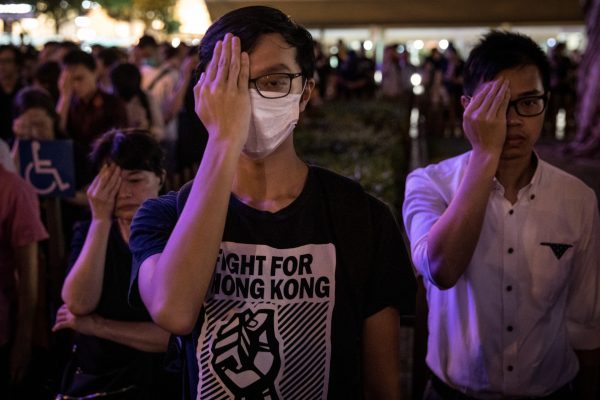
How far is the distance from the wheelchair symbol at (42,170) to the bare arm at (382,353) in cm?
338

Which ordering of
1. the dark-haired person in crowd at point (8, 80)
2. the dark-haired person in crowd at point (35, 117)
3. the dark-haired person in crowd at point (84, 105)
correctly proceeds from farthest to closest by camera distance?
the dark-haired person in crowd at point (8, 80) < the dark-haired person in crowd at point (84, 105) < the dark-haired person in crowd at point (35, 117)

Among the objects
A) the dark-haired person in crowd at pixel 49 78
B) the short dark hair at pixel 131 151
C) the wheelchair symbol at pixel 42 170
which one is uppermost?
the dark-haired person in crowd at pixel 49 78

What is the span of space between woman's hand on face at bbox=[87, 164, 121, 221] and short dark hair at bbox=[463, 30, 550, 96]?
145 centimetres

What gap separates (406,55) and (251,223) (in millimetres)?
21929

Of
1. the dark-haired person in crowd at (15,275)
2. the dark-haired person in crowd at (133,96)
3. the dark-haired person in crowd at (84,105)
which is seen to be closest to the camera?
the dark-haired person in crowd at (15,275)

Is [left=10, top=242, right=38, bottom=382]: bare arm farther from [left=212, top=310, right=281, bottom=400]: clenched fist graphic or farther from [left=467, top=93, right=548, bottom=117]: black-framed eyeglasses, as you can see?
[left=467, top=93, right=548, bottom=117]: black-framed eyeglasses

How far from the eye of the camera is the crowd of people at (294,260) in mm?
1895

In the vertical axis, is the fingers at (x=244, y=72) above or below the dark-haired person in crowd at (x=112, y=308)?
above

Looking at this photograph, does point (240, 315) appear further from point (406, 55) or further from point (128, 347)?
point (406, 55)

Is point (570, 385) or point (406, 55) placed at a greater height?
point (406, 55)

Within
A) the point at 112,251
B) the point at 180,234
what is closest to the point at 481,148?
the point at 180,234

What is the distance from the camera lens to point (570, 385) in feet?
8.94

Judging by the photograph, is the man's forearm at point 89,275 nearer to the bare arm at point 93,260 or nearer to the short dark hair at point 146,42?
the bare arm at point 93,260

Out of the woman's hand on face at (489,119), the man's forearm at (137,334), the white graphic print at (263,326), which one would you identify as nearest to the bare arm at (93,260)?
the man's forearm at (137,334)
